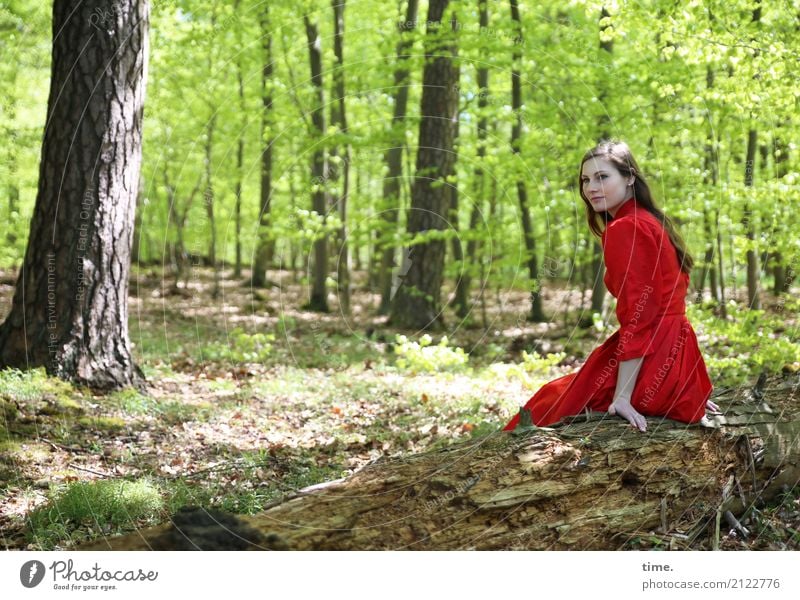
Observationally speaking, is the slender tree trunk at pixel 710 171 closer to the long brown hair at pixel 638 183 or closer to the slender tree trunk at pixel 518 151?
the slender tree trunk at pixel 518 151

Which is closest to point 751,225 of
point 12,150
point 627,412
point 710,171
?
→ point 710,171

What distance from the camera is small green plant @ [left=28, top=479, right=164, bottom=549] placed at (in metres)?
3.51

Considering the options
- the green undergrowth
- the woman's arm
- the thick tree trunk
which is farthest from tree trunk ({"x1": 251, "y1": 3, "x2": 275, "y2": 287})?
the woman's arm

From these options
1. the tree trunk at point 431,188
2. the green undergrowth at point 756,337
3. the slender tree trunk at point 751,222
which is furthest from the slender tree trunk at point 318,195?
the green undergrowth at point 756,337

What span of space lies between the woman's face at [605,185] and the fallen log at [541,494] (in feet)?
3.61

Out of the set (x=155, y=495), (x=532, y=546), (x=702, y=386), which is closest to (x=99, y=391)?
(x=155, y=495)

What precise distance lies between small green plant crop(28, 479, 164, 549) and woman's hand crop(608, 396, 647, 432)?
7.96 ft

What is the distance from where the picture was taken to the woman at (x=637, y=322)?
136 inches

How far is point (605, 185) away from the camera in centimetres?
366

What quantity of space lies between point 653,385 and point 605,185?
1045 mm

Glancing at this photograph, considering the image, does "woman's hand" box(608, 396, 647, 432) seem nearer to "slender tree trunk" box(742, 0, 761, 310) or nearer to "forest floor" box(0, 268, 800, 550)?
"forest floor" box(0, 268, 800, 550)
